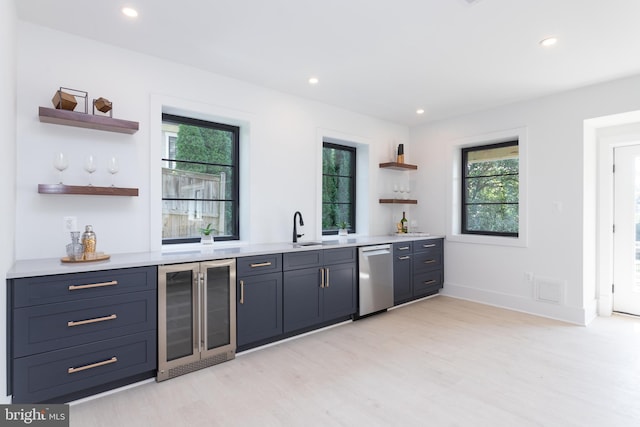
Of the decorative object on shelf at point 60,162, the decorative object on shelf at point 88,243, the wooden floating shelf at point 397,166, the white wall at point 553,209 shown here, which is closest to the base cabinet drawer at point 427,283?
the white wall at point 553,209

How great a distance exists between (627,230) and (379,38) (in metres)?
3.86

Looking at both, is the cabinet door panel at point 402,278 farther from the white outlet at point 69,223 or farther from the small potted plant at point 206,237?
the white outlet at point 69,223

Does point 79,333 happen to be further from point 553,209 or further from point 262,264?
point 553,209

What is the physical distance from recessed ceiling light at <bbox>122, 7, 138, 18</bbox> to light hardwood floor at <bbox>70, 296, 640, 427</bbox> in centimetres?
267

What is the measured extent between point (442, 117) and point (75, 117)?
449cm

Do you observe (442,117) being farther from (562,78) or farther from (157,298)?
(157,298)

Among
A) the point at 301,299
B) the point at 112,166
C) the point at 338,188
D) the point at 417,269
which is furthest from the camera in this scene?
the point at 338,188

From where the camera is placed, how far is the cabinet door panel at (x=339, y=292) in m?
3.58

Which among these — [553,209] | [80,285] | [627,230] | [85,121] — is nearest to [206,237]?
[80,285]

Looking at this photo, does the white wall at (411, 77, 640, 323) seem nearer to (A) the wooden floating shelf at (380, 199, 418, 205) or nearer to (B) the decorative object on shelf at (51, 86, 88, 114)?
(A) the wooden floating shelf at (380, 199, 418, 205)

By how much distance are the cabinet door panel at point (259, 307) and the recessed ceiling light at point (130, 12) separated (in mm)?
2160

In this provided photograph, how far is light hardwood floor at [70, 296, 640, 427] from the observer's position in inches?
81.6

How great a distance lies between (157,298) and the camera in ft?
8.15

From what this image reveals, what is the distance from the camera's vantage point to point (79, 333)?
85.6 inches
